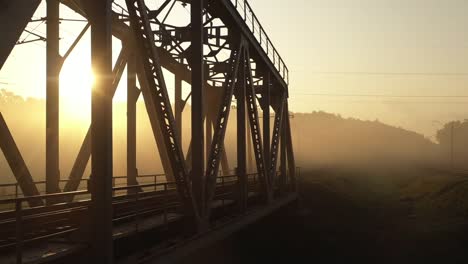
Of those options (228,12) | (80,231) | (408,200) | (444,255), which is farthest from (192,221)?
(408,200)

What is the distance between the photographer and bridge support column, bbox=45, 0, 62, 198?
56.5 ft

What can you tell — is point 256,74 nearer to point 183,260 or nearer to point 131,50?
point 131,50

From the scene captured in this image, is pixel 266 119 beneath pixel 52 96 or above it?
beneath

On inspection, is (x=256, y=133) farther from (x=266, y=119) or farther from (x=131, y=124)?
(x=131, y=124)

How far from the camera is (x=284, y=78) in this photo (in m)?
32.4

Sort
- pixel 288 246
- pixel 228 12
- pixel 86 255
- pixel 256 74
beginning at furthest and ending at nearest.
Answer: pixel 256 74, pixel 288 246, pixel 228 12, pixel 86 255

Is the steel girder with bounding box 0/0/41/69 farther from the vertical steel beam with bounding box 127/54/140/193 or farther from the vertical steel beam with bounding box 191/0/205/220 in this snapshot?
Result: the vertical steel beam with bounding box 127/54/140/193

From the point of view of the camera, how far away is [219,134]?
1496 cm

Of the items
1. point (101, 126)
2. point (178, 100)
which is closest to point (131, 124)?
point (178, 100)

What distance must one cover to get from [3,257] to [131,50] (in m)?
13.0

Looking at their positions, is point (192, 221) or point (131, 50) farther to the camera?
Result: point (131, 50)

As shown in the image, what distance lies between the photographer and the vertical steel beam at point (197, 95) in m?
13.0

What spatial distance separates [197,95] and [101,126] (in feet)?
16.4

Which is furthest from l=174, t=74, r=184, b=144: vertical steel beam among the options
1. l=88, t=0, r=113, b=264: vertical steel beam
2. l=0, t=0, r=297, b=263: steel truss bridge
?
l=88, t=0, r=113, b=264: vertical steel beam
